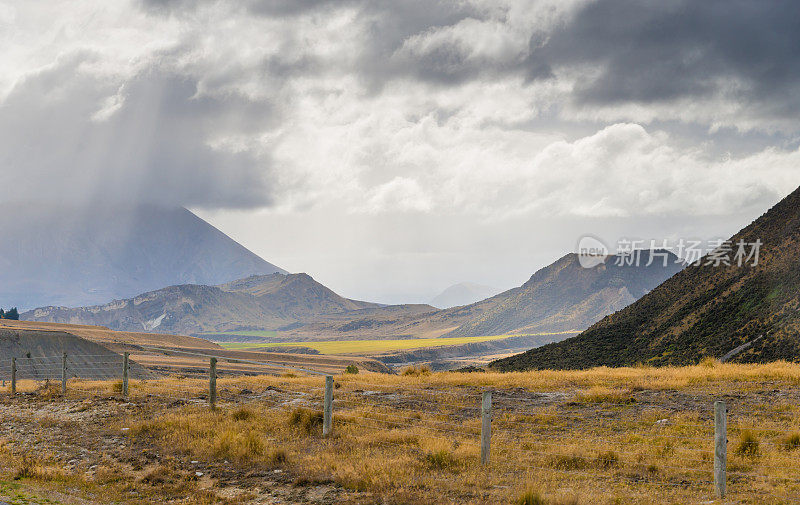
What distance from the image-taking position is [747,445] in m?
13.8

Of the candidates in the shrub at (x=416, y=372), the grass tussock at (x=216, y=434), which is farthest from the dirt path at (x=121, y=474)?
the shrub at (x=416, y=372)

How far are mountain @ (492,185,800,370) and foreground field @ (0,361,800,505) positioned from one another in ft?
104

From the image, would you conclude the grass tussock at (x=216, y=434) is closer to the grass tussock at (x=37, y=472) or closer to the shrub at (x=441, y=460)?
the grass tussock at (x=37, y=472)

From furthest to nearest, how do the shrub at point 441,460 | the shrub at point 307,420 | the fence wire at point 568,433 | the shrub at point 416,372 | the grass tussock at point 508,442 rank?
the shrub at point 416,372 < the shrub at point 307,420 < the shrub at point 441,460 < the fence wire at point 568,433 < the grass tussock at point 508,442

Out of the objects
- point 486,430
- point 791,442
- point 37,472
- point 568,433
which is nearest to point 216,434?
point 37,472

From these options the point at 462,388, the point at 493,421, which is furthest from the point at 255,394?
the point at 493,421

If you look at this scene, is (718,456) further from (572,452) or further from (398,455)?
(398,455)

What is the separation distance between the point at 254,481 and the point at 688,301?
71121mm

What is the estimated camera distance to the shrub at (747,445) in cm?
1338

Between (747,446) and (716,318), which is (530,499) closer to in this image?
(747,446)

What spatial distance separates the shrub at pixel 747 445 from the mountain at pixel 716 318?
114ft

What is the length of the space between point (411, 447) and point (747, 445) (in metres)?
7.93

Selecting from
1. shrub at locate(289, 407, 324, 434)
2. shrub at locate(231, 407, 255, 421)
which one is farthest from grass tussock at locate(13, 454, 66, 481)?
shrub at locate(289, 407, 324, 434)

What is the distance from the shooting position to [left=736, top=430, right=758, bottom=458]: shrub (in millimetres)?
13383
